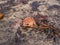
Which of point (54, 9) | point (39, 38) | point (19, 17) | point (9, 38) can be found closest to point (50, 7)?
point (54, 9)

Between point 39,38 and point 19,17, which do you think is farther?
point 19,17

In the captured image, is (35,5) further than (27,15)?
Yes

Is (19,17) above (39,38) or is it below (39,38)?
above

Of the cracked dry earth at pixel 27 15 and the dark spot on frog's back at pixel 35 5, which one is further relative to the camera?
the dark spot on frog's back at pixel 35 5

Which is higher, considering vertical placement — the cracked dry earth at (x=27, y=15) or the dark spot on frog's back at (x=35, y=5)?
the dark spot on frog's back at (x=35, y=5)

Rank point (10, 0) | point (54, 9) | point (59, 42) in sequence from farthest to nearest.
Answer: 1. point (10, 0)
2. point (54, 9)
3. point (59, 42)

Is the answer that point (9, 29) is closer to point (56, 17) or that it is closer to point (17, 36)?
point (17, 36)

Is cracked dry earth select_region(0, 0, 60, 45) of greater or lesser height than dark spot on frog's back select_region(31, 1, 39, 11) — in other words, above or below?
below

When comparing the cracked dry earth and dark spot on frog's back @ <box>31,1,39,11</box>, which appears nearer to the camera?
the cracked dry earth
